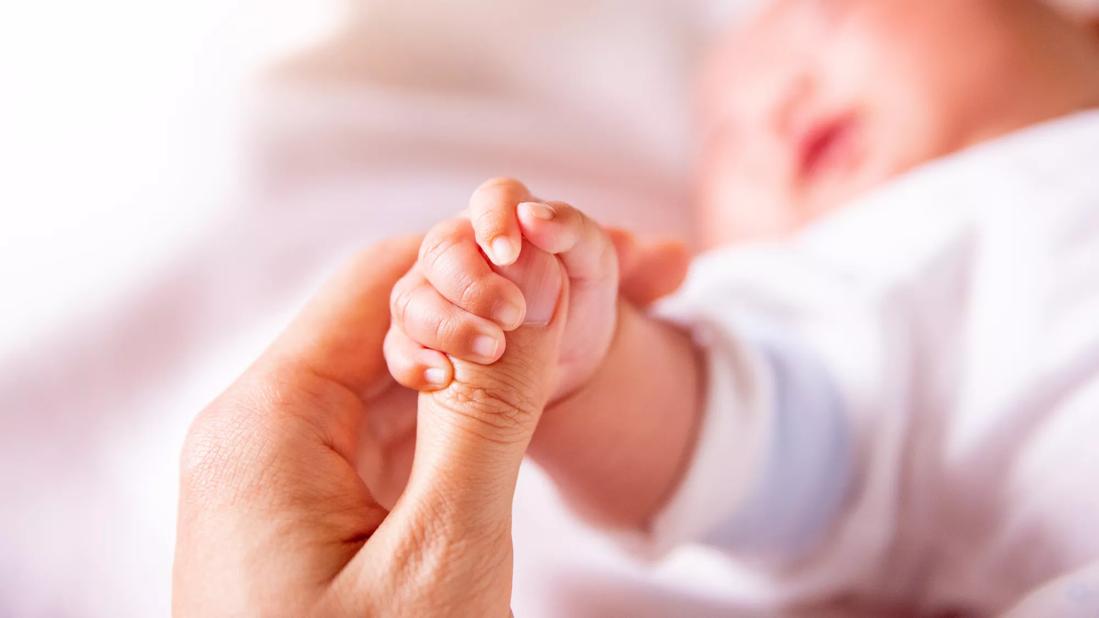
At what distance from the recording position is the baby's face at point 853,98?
88 centimetres

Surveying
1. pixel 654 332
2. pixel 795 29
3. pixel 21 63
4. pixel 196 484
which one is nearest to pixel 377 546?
pixel 196 484

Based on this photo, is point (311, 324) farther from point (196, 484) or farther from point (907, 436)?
point (907, 436)

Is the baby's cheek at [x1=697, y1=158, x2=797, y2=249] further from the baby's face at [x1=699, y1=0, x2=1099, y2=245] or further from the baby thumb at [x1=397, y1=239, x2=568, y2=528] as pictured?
the baby thumb at [x1=397, y1=239, x2=568, y2=528]

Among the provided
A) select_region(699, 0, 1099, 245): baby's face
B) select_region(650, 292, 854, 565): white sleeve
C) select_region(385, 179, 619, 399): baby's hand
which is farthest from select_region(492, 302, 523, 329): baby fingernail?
select_region(699, 0, 1099, 245): baby's face

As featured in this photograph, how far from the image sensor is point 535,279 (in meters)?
0.48

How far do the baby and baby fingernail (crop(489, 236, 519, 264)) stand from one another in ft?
0.09

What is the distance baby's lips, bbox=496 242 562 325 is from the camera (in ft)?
1.55

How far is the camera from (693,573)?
0.75m

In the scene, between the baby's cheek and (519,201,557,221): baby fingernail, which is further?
the baby's cheek

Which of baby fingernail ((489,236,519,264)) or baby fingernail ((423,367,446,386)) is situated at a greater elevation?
baby fingernail ((489,236,519,264))

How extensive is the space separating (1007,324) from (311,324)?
486 millimetres

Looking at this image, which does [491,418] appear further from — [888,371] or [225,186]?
[225,186]

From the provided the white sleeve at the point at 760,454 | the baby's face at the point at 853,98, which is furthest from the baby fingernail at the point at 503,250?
the baby's face at the point at 853,98

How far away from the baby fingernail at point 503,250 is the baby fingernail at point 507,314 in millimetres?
22
